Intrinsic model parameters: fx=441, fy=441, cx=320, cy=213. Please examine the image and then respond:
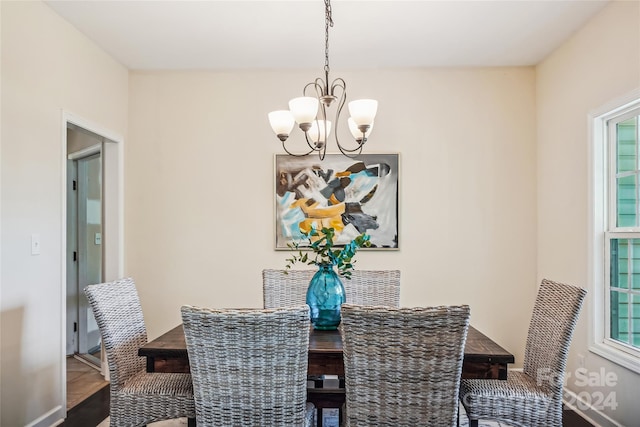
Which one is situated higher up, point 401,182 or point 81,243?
point 401,182

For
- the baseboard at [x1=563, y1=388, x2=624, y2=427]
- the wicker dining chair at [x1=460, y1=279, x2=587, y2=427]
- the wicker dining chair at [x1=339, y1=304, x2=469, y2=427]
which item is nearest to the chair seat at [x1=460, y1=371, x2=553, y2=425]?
the wicker dining chair at [x1=460, y1=279, x2=587, y2=427]

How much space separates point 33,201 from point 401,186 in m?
2.65

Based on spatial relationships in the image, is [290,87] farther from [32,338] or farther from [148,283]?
[32,338]

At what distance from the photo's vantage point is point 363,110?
2193 millimetres

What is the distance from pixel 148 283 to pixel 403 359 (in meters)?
2.83

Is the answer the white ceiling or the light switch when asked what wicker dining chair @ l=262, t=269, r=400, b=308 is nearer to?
the light switch

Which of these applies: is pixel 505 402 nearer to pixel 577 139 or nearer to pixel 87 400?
pixel 577 139

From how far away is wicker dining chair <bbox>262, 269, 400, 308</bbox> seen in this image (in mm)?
2955

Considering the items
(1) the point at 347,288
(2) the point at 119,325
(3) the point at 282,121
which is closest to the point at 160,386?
(2) the point at 119,325

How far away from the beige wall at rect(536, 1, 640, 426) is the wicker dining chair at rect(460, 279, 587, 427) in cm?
78


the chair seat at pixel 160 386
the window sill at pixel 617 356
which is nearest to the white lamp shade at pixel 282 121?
the chair seat at pixel 160 386

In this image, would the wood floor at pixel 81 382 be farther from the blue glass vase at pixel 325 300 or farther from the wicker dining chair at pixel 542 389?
the wicker dining chair at pixel 542 389

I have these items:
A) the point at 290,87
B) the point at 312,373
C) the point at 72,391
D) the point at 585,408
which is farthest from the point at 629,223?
the point at 72,391

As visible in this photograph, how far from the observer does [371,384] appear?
66.2 inches
